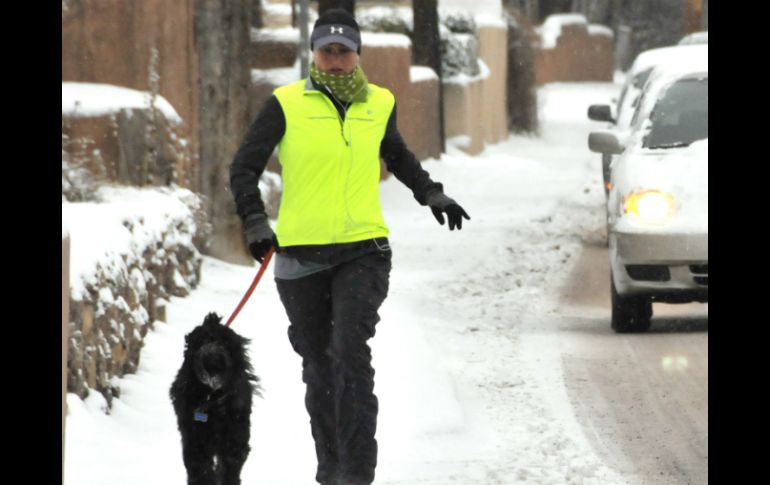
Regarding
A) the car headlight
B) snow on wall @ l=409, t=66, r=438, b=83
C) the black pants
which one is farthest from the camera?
snow on wall @ l=409, t=66, r=438, b=83

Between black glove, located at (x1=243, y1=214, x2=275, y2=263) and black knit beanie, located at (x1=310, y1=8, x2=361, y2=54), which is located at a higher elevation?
black knit beanie, located at (x1=310, y1=8, x2=361, y2=54)

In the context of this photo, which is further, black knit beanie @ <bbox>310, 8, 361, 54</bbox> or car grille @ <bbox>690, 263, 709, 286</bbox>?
car grille @ <bbox>690, 263, 709, 286</bbox>

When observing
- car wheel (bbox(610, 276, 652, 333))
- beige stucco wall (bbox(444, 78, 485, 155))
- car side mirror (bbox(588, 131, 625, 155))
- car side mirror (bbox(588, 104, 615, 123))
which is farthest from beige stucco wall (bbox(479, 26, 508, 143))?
car wheel (bbox(610, 276, 652, 333))

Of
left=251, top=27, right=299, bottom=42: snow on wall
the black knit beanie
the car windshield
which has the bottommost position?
the car windshield

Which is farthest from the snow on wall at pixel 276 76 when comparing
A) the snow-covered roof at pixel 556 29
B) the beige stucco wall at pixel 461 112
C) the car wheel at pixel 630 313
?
the snow-covered roof at pixel 556 29

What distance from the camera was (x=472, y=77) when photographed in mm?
34406

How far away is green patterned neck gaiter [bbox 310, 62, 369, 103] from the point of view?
705 centimetres

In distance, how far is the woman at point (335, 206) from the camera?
7062 mm

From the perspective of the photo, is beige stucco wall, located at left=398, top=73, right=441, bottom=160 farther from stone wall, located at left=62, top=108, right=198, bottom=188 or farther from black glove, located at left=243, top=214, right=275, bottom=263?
black glove, located at left=243, top=214, right=275, bottom=263

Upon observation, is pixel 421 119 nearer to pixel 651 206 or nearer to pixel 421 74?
pixel 421 74

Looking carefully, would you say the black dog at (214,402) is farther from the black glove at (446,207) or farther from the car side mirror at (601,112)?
the car side mirror at (601,112)

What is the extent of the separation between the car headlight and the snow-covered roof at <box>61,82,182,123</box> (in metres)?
3.85

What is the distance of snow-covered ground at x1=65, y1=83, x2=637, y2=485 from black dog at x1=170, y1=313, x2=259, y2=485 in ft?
3.56

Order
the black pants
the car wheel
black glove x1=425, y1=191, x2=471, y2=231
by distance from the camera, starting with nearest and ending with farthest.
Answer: the black pants, black glove x1=425, y1=191, x2=471, y2=231, the car wheel
